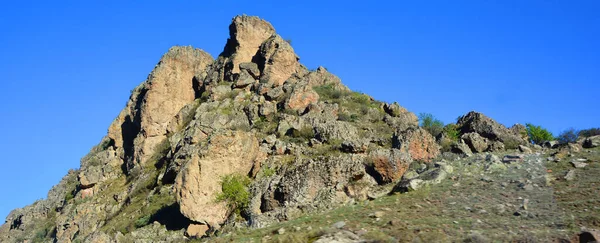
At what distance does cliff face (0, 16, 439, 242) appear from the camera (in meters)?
26.2

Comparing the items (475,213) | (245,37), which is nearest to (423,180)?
(475,213)

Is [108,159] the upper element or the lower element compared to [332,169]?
upper

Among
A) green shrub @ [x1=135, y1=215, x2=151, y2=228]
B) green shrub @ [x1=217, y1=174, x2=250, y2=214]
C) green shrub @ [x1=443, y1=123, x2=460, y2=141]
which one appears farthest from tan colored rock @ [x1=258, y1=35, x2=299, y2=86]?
green shrub @ [x1=217, y1=174, x2=250, y2=214]

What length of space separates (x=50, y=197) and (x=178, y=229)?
4172 cm

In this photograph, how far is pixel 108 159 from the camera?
6162 centimetres

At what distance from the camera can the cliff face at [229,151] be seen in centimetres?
2619

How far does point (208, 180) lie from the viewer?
31.1 metres

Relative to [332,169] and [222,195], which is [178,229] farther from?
[332,169]

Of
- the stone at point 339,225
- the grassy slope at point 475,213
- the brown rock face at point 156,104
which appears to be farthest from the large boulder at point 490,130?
the brown rock face at point 156,104

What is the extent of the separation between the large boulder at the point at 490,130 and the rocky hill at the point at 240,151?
0.13 m

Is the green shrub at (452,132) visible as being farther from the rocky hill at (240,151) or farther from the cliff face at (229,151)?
the cliff face at (229,151)

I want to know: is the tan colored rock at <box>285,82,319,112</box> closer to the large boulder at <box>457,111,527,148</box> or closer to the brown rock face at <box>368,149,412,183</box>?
the large boulder at <box>457,111,527,148</box>

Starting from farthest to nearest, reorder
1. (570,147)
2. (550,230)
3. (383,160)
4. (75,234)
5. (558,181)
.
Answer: (75,234)
(383,160)
(570,147)
(558,181)
(550,230)

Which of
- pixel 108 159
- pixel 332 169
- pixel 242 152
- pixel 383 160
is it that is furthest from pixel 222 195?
pixel 108 159
